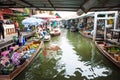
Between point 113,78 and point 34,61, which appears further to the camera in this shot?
point 34,61

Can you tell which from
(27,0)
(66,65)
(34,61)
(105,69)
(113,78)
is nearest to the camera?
(27,0)

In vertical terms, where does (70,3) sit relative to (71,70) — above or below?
above

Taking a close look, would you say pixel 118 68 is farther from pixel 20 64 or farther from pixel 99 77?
pixel 20 64

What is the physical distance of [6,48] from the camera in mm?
11414

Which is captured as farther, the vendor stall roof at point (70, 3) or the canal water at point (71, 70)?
the canal water at point (71, 70)

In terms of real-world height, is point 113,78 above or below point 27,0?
below

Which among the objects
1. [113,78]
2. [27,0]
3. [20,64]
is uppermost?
[27,0]

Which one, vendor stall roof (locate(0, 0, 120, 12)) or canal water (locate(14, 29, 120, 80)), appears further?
canal water (locate(14, 29, 120, 80))

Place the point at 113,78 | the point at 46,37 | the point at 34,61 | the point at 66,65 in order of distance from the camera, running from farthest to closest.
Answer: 1. the point at 46,37
2. the point at 34,61
3. the point at 66,65
4. the point at 113,78

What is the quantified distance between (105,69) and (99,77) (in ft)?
4.67

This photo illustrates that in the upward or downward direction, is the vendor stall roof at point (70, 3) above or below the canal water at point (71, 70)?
above

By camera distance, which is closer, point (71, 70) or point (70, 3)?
point (70, 3)

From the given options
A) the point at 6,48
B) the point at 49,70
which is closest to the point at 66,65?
the point at 49,70

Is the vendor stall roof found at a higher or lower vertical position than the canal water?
higher
